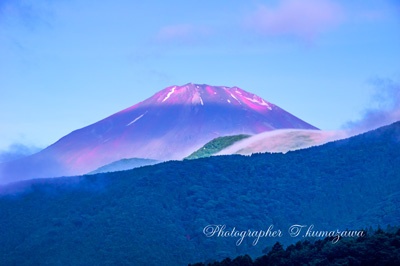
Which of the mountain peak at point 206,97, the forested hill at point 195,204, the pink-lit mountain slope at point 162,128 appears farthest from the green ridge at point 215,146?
the mountain peak at point 206,97

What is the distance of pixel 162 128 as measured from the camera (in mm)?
149500

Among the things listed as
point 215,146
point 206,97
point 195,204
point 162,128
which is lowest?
point 195,204

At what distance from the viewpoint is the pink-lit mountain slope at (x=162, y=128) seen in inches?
5684

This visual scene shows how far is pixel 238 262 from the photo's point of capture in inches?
2061

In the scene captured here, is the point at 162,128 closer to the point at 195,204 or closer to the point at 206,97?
the point at 206,97

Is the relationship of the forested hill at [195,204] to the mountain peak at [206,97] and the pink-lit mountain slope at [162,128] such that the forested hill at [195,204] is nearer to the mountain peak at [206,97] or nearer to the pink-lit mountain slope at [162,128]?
the pink-lit mountain slope at [162,128]

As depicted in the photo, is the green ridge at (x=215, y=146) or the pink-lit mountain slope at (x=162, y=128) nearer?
the green ridge at (x=215, y=146)

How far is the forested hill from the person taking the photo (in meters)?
68.6

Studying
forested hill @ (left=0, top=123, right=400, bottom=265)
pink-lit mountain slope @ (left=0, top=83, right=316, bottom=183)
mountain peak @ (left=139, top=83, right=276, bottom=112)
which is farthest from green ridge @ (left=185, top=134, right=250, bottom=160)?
mountain peak @ (left=139, top=83, right=276, bottom=112)

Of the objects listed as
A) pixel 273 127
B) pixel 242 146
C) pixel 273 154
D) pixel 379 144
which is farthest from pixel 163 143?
pixel 379 144

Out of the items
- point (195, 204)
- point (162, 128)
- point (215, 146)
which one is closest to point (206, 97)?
point (162, 128)

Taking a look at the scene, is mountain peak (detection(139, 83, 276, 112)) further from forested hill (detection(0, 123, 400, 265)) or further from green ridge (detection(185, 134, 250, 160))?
forested hill (detection(0, 123, 400, 265))

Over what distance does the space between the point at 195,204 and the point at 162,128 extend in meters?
68.7

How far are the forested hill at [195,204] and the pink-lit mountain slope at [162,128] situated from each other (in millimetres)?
45134
